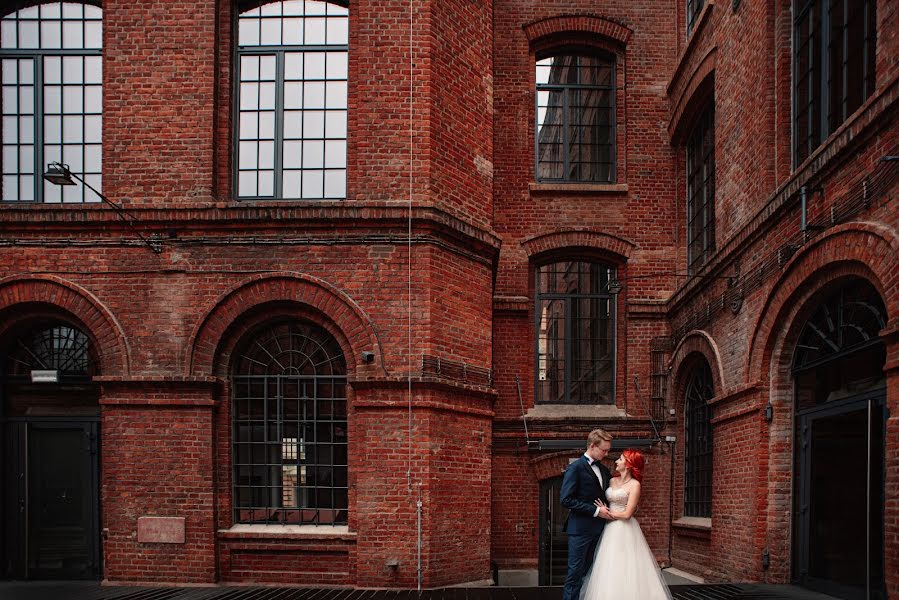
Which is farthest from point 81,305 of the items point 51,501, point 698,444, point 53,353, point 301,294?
point 698,444

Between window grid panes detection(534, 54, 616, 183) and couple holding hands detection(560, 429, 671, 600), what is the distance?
8.54 metres

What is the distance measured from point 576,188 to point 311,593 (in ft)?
27.2

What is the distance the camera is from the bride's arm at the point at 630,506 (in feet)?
25.3

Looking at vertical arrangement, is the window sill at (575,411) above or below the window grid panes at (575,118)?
below

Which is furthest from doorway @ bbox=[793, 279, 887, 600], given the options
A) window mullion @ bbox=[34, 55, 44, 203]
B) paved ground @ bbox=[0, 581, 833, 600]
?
window mullion @ bbox=[34, 55, 44, 203]

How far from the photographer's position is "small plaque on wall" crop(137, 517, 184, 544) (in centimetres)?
1090

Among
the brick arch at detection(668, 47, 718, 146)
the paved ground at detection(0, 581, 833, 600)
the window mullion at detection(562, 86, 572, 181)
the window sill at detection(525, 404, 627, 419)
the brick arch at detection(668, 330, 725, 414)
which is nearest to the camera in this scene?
the paved ground at detection(0, 581, 833, 600)

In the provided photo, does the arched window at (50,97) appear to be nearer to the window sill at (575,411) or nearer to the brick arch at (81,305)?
the brick arch at (81,305)

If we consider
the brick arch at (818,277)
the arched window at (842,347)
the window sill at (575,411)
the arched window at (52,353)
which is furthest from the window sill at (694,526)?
the arched window at (52,353)

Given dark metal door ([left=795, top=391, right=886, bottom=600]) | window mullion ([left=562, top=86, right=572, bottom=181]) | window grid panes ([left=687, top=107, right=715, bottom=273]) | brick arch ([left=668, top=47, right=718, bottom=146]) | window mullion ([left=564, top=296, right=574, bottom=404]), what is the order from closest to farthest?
dark metal door ([left=795, top=391, right=886, bottom=600]) < brick arch ([left=668, top=47, right=718, bottom=146]) < window grid panes ([left=687, top=107, right=715, bottom=273]) < window mullion ([left=564, top=296, right=574, bottom=404]) < window mullion ([left=562, top=86, right=572, bottom=181])

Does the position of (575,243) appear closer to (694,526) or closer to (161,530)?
(694,526)

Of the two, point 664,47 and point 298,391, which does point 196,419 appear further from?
point 664,47

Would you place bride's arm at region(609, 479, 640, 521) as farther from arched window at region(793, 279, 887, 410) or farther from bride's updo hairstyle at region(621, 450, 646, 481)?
arched window at region(793, 279, 887, 410)

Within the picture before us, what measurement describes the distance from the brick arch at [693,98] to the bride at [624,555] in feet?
24.9
